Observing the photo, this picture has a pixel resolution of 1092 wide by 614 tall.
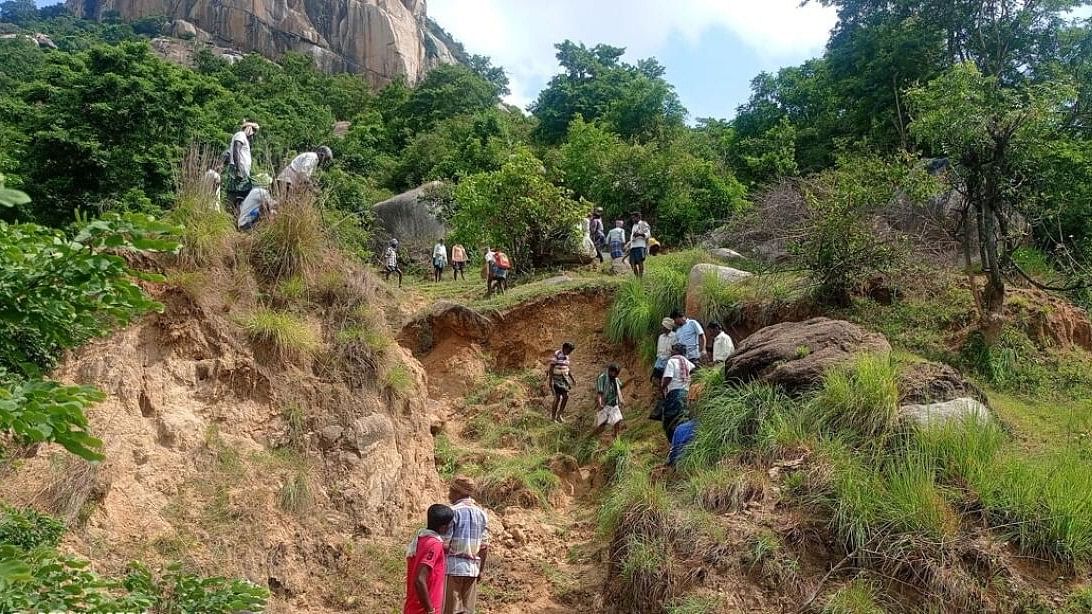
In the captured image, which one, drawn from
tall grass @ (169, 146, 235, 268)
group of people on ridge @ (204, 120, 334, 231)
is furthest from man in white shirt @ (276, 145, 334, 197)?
tall grass @ (169, 146, 235, 268)

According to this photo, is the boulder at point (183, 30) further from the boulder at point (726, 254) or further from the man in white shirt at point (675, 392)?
the man in white shirt at point (675, 392)

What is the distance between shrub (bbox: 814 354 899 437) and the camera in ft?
22.5

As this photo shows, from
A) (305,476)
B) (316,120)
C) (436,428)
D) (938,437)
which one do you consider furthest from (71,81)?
(316,120)

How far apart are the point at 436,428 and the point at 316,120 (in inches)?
992

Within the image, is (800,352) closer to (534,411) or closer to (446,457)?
(534,411)

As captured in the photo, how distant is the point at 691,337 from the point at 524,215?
20.9ft

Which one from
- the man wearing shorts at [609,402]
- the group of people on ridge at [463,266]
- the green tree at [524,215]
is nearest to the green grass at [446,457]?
the man wearing shorts at [609,402]

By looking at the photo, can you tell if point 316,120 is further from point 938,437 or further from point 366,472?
point 938,437

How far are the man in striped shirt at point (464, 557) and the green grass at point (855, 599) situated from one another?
260 centimetres

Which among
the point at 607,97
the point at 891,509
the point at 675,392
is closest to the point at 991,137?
the point at 675,392

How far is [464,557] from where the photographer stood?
18.0ft

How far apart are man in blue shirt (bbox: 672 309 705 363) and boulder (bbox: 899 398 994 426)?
9.26 ft

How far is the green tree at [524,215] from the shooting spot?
14.9 m

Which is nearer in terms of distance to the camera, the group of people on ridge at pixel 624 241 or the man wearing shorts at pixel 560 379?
the man wearing shorts at pixel 560 379
